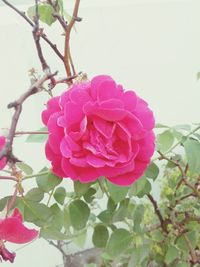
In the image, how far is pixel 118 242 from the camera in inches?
25.9

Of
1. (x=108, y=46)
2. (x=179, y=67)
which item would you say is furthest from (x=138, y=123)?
(x=179, y=67)

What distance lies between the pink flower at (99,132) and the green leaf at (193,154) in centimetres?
17

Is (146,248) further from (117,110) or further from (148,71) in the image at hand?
(148,71)

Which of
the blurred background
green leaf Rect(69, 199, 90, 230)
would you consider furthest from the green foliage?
the blurred background

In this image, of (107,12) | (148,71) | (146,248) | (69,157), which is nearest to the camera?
(69,157)

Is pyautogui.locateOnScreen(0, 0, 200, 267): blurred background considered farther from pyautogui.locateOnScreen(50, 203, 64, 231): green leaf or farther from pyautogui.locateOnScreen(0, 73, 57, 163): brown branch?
pyautogui.locateOnScreen(0, 73, 57, 163): brown branch

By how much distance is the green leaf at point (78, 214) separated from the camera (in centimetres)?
58

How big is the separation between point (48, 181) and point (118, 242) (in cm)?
19

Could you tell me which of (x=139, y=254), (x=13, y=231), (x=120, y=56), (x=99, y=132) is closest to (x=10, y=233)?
(x=13, y=231)

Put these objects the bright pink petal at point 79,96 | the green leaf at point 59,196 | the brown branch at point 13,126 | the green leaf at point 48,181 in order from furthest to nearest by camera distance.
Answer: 1. the green leaf at point 59,196
2. the green leaf at point 48,181
3. the bright pink petal at point 79,96
4. the brown branch at point 13,126

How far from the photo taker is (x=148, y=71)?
1.45 m

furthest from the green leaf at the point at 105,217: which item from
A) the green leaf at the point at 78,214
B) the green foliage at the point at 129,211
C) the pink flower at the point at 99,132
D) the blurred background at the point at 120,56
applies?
the blurred background at the point at 120,56

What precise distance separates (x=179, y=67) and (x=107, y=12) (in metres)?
0.31

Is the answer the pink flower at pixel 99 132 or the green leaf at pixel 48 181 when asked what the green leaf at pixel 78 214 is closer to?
the green leaf at pixel 48 181
